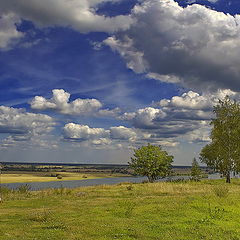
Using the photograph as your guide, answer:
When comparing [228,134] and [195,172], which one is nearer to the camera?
[228,134]

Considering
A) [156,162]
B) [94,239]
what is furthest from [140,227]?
[156,162]

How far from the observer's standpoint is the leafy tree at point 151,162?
7131cm

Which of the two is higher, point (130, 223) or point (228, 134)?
point (228, 134)

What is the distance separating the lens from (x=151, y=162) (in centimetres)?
7100

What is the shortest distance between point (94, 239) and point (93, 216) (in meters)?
6.62

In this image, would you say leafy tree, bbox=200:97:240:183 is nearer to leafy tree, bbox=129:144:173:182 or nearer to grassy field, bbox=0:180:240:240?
leafy tree, bbox=129:144:173:182

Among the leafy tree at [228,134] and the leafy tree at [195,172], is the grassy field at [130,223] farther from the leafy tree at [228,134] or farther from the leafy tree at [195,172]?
the leafy tree at [195,172]

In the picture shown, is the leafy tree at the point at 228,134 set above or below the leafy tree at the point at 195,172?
above

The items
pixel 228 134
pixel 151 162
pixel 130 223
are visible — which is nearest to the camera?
pixel 130 223

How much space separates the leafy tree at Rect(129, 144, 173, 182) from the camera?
234 ft

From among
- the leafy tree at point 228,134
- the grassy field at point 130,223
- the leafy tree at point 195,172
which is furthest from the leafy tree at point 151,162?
the grassy field at point 130,223

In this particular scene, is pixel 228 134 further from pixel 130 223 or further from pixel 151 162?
pixel 130 223

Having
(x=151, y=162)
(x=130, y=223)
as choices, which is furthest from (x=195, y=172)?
(x=130, y=223)

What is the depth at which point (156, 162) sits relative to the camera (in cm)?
7150
